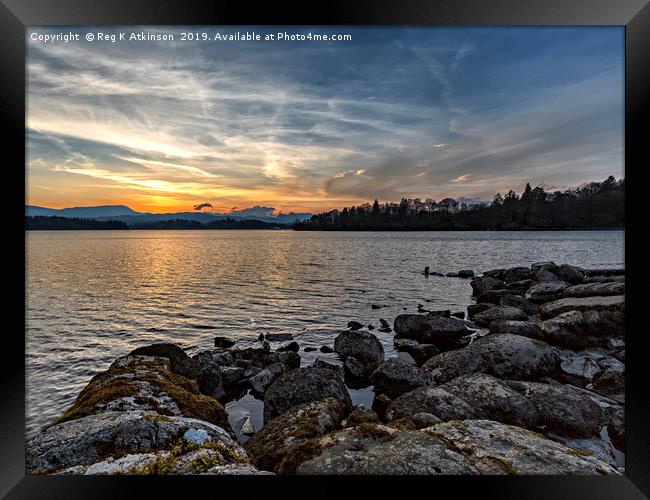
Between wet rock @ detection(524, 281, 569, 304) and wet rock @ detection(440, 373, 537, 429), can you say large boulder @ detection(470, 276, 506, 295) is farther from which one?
wet rock @ detection(440, 373, 537, 429)

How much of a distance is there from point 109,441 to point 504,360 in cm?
830

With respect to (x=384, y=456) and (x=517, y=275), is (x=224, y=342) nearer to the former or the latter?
(x=384, y=456)

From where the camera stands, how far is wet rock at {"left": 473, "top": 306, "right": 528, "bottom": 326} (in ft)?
46.3

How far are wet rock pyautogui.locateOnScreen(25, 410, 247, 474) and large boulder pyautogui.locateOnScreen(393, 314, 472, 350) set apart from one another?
34.5 feet

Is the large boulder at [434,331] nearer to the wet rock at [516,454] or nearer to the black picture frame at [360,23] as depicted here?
the wet rock at [516,454]

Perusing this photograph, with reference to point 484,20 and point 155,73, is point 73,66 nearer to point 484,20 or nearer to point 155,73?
point 155,73

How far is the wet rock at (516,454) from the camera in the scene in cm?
386

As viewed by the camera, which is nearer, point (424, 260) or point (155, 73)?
point (155, 73)

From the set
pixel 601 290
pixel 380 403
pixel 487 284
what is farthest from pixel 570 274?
pixel 380 403

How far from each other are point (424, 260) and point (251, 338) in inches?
1454

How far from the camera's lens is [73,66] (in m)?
7.58

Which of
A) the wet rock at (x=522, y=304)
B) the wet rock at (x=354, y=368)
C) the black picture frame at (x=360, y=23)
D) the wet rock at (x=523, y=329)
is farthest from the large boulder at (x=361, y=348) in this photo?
the wet rock at (x=522, y=304)

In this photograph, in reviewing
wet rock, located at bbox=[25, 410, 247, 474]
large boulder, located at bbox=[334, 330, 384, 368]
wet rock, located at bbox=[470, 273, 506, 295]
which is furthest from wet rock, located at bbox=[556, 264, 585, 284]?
wet rock, located at bbox=[25, 410, 247, 474]
